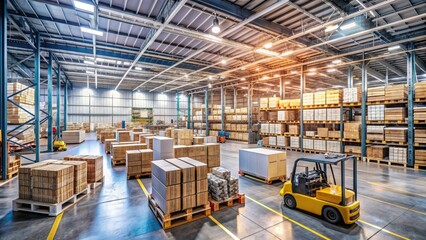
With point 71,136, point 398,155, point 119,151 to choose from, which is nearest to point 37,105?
point 119,151

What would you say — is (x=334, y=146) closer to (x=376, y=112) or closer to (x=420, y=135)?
(x=376, y=112)

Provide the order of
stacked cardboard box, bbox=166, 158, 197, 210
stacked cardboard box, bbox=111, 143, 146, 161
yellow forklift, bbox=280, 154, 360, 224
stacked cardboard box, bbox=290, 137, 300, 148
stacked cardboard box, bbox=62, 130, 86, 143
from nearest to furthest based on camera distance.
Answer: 1. yellow forklift, bbox=280, 154, 360, 224
2. stacked cardboard box, bbox=166, 158, 197, 210
3. stacked cardboard box, bbox=111, 143, 146, 161
4. stacked cardboard box, bbox=290, 137, 300, 148
5. stacked cardboard box, bbox=62, 130, 86, 143

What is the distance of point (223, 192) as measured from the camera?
4867 millimetres

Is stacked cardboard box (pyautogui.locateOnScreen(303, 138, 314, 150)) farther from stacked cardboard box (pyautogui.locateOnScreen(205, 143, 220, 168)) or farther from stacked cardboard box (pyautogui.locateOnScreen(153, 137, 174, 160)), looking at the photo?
stacked cardboard box (pyautogui.locateOnScreen(153, 137, 174, 160))

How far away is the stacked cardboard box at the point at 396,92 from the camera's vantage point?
9180 mm

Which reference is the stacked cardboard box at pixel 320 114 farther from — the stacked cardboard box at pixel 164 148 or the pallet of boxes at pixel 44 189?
the pallet of boxes at pixel 44 189

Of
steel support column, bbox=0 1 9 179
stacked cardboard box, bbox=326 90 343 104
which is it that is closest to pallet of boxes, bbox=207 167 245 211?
steel support column, bbox=0 1 9 179

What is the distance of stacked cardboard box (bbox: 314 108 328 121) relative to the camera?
12.0 m

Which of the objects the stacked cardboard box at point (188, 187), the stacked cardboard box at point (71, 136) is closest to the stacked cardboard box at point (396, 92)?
the stacked cardboard box at point (188, 187)

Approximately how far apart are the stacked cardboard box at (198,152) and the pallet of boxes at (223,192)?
2678 millimetres

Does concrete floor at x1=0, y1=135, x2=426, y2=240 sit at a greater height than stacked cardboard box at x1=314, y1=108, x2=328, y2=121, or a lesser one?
lesser

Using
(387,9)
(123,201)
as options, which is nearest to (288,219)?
(123,201)

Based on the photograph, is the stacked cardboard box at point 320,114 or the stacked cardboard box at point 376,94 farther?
the stacked cardboard box at point 320,114

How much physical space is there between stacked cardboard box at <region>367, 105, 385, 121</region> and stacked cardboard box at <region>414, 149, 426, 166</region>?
1933 mm
